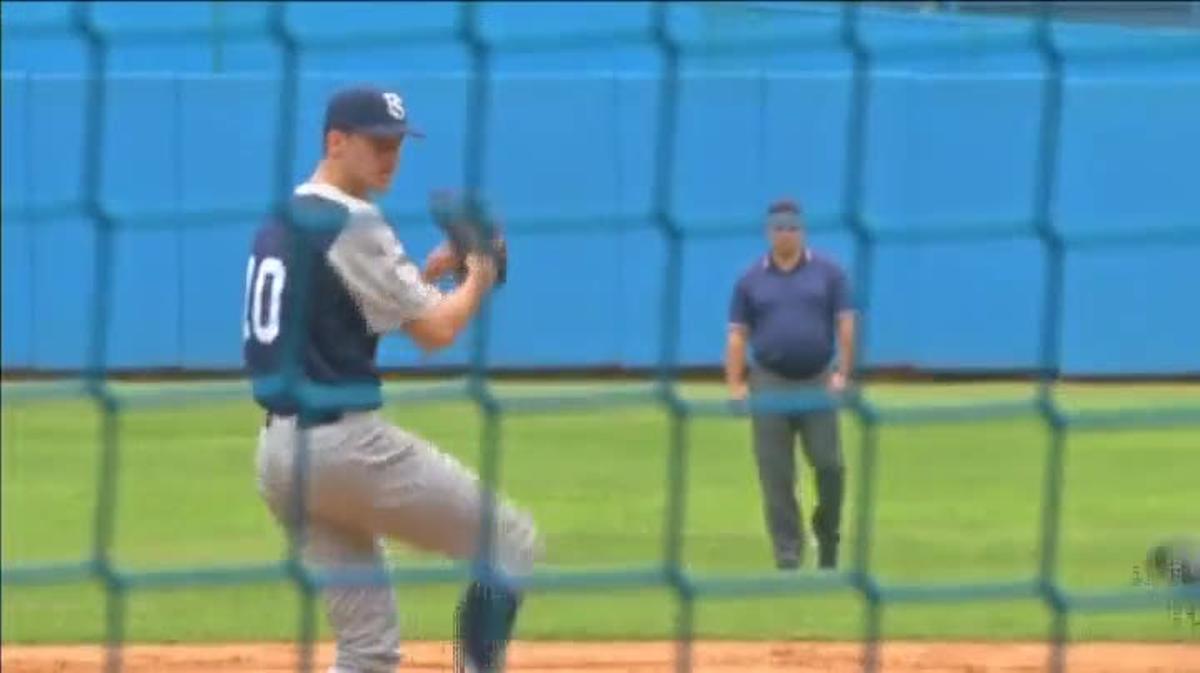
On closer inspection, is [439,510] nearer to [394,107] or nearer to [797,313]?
[394,107]

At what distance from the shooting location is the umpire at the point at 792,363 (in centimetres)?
1109

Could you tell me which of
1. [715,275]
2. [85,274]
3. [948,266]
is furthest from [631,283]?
[85,274]

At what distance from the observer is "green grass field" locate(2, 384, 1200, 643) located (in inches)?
421

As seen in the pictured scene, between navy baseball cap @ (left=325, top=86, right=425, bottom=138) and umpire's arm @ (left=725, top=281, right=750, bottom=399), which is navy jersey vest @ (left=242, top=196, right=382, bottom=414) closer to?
navy baseball cap @ (left=325, top=86, right=425, bottom=138)

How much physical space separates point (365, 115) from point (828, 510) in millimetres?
5602

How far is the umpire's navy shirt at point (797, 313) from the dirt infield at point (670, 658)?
145 cm

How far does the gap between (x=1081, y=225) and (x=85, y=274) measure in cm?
758

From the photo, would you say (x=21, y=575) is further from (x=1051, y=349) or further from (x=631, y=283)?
(x=631, y=283)

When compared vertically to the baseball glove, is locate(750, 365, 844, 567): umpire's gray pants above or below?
above

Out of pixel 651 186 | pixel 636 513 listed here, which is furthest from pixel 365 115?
pixel 651 186

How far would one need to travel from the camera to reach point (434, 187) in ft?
68.5

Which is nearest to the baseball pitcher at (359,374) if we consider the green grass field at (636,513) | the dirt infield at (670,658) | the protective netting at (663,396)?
the protective netting at (663,396)

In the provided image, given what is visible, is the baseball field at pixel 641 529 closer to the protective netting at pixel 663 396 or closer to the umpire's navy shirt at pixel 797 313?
the protective netting at pixel 663 396

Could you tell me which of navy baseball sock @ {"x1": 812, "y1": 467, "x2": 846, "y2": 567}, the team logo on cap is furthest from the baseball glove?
navy baseball sock @ {"x1": 812, "y1": 467, "x2": 846, "y2": 567}
